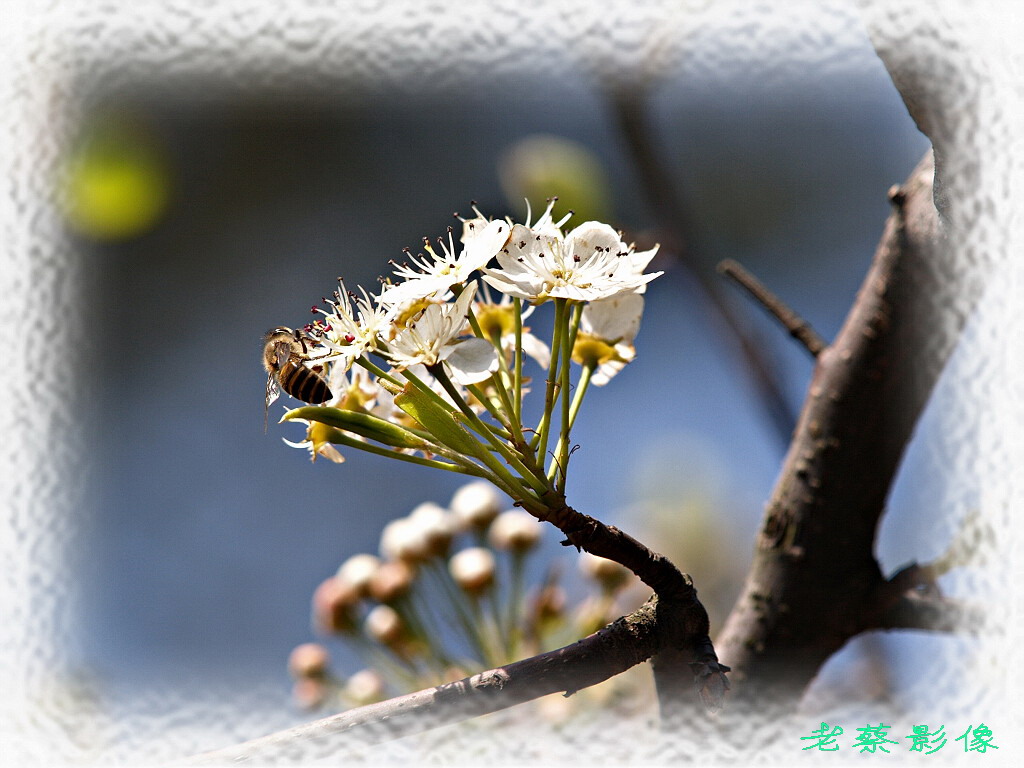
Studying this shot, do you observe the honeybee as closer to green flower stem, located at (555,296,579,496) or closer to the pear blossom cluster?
the pear blossom cluster

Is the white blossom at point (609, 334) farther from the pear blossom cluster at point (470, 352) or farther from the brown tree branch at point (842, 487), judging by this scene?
the brown tree branch at point (842, 487)

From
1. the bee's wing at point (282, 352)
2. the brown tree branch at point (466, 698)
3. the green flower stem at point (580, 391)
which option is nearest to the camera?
the brown tree branch at point (466, 698)

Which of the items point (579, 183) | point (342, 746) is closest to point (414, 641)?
point (342, 746)

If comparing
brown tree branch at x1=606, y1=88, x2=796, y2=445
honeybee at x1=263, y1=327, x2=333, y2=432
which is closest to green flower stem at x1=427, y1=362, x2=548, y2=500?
honeybee at x1=263, y1=327, x2=333, y2=432

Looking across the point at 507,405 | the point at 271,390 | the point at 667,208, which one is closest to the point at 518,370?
the point at 507,405

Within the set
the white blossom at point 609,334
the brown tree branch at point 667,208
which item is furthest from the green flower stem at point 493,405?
the brown tree branch at point 667,208

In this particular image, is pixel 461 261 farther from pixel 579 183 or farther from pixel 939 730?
pixel 579 183
